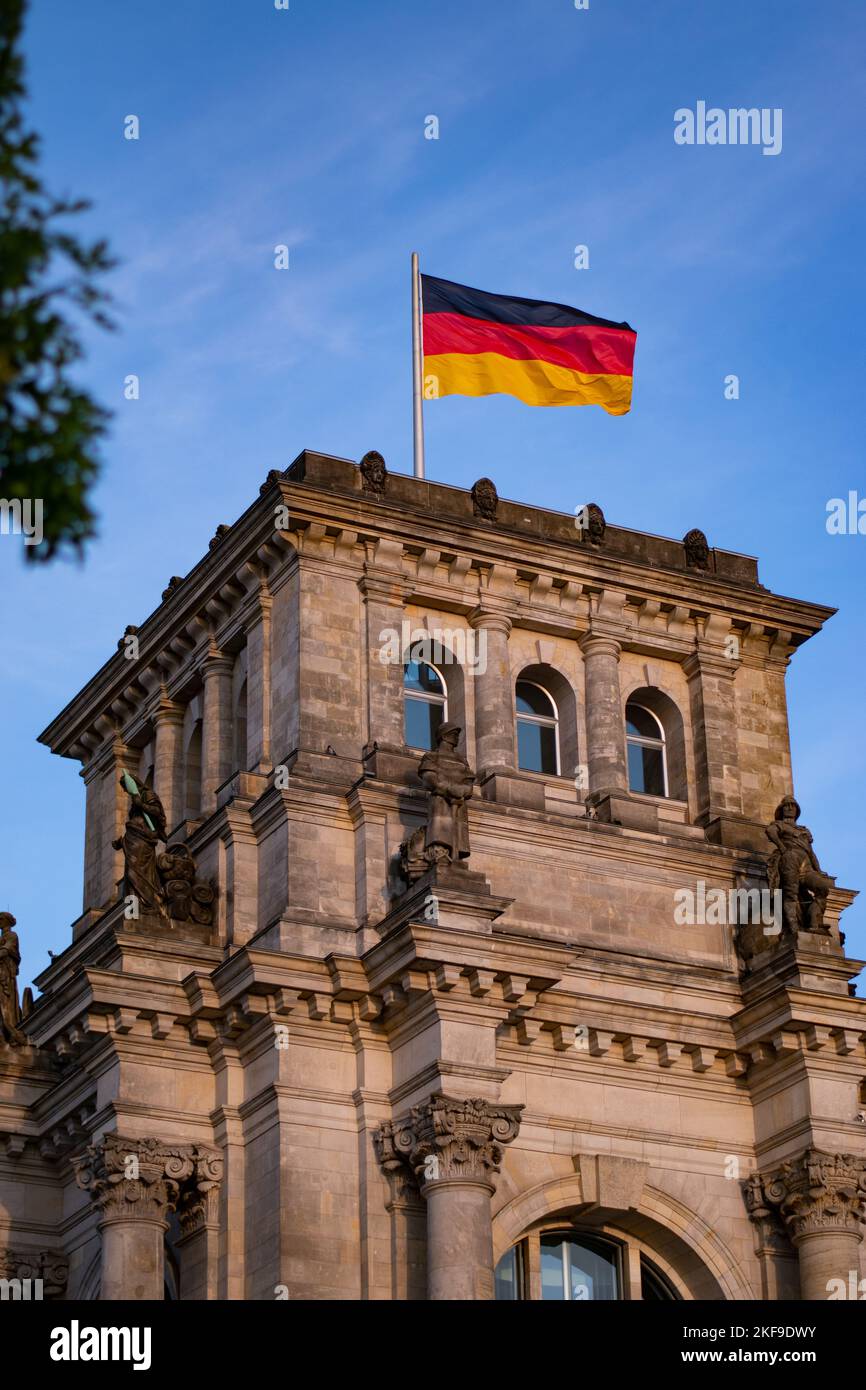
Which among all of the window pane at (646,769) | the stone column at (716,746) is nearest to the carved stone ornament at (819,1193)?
the stone column at (716,746)

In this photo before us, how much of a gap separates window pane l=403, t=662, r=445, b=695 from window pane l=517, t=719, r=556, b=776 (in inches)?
59.5

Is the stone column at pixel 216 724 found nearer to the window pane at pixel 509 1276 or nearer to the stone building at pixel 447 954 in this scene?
the stone building at pixel 447 954

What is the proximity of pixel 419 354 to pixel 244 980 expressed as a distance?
499 inches

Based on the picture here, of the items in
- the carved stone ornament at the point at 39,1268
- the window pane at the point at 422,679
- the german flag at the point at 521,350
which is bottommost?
the carved stone ornament at the point at 39,1268

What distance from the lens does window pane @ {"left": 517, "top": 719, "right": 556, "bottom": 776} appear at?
40.4 m

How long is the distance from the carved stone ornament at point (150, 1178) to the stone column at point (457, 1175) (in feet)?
9.41

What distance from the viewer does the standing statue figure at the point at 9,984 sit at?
40062 millimetres

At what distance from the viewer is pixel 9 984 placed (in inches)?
1612

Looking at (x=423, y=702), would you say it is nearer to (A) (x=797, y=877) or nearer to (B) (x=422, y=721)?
(B) (x=422, y=721)

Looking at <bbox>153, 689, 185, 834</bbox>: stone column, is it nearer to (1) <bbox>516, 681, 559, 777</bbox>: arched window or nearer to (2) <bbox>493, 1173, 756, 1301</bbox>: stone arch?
(1) <bbox>516, 681, 559, 777</bbox>: arched window

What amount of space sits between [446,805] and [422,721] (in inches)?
161

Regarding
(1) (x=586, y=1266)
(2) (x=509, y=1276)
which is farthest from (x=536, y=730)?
(2) (x=509, y=1276)
